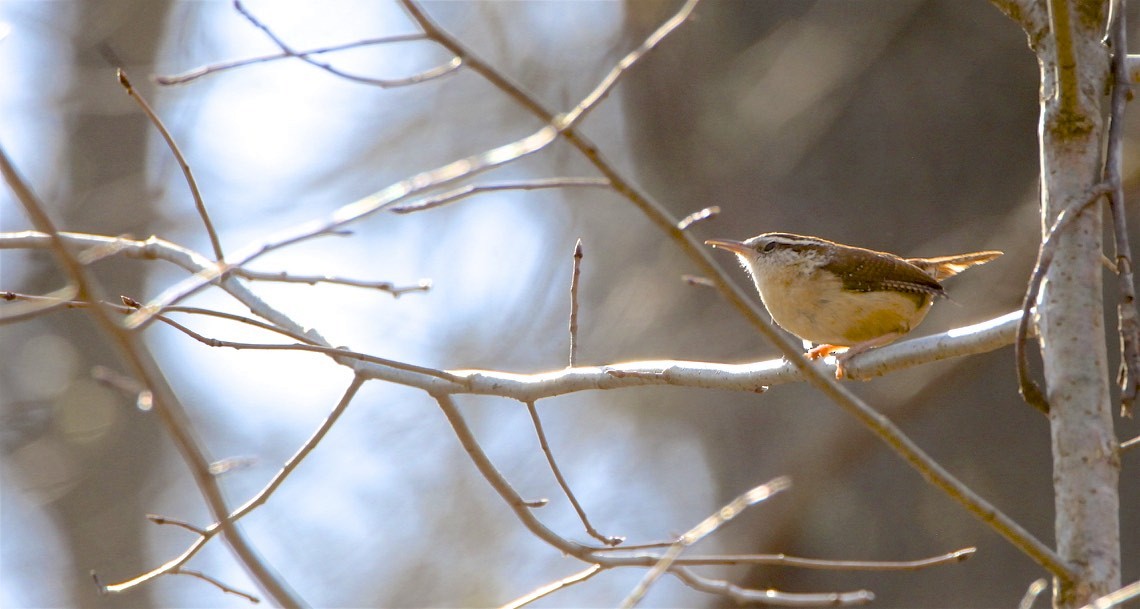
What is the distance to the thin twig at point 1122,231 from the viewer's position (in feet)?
7.72

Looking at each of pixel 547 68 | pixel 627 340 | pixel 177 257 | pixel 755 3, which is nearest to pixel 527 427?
pixel 627 340

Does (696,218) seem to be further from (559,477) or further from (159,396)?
(159,396)

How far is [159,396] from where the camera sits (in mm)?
1586

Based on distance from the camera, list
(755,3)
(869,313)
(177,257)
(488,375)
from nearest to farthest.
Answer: (488,375) → (177,257) → (869,313) → (755,3)

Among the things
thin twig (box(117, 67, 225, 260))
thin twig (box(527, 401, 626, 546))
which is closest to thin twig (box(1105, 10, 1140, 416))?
thin twig (box(527, 401, 626, 546))

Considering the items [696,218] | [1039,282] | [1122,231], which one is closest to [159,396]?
[696,218]

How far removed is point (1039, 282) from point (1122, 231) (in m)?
0.30

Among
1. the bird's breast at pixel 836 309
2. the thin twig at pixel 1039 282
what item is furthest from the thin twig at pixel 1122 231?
the bird's breast at pixel 836 309

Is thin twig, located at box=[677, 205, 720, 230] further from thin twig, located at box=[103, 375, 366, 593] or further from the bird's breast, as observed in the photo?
the bird's breast

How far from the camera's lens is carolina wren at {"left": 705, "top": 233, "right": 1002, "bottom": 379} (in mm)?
4008

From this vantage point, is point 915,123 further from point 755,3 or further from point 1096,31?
point 1096,31

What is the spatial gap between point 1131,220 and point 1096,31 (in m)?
3.43

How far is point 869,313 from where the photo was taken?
3984 millimetres

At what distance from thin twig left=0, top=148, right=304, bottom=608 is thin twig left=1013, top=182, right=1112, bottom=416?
1.63 m
